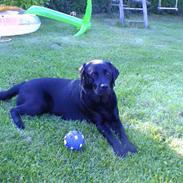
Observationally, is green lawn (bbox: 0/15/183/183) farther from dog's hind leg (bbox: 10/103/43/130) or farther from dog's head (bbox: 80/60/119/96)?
dog's head (bbox: 80/60/119/96)

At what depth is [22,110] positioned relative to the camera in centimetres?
400

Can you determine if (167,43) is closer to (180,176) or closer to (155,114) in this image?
(155,114)

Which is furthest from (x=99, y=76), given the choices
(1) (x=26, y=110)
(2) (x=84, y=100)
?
(1) (x=26, y=110)

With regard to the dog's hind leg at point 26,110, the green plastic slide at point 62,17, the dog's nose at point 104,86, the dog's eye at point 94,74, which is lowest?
the green plastic slide at point 62,17

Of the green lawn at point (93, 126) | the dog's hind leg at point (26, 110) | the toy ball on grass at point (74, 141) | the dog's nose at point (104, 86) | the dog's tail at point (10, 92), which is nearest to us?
the green lawn at point (93, 126)

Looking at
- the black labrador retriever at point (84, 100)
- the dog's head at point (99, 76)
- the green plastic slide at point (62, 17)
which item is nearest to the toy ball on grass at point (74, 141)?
the black labrador retriever at point (84, 100)

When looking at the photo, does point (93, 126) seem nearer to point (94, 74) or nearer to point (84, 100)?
point (84, 100)

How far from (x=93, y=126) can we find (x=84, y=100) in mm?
268

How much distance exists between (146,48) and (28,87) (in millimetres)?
4127

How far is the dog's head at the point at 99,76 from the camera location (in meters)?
3.57

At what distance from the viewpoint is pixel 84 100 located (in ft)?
12.8

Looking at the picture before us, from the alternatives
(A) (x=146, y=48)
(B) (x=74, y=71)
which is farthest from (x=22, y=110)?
(A) (x=146, y=48)

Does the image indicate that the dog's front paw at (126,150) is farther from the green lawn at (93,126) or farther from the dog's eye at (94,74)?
the dog's eye at (94,74)

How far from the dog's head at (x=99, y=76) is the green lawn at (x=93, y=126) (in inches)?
17.6
